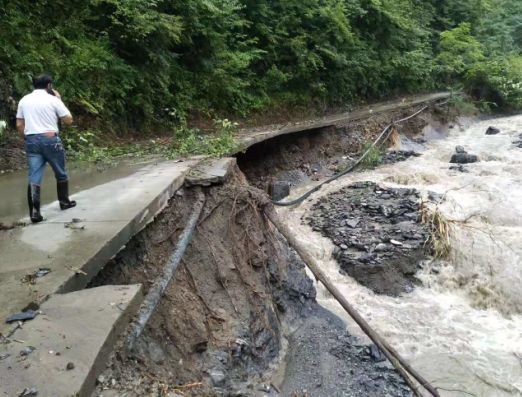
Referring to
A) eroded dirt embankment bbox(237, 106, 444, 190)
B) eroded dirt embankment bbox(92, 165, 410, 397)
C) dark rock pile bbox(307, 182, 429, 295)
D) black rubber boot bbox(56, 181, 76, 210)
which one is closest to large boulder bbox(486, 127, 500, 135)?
eroded dirt embankment bbox(237, 106, 444, 190)

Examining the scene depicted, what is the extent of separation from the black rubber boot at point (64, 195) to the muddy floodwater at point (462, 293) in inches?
151

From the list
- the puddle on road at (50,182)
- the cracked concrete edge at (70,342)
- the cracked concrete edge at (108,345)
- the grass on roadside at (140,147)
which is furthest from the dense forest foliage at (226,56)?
the cracked concrete edge at (108,345)

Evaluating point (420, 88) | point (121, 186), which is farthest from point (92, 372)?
point (420, 88)

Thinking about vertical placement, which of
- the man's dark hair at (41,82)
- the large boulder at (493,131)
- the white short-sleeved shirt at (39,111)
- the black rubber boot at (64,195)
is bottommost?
the large boulder at (493,131)

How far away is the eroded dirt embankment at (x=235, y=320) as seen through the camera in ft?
14.3

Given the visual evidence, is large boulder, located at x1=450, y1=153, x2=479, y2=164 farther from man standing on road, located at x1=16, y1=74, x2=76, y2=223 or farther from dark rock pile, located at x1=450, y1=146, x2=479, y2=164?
man standing on road, located at x1=16, y1=74, x2=76, y2=223

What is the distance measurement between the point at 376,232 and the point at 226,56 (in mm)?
7496

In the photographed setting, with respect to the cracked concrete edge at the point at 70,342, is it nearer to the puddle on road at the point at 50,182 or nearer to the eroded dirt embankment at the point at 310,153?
the puddle on road at the point at 50,182

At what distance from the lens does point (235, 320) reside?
519cm

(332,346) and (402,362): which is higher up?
(402,362)

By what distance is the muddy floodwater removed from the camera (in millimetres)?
5816

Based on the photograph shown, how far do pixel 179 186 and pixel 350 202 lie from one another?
16.0ft

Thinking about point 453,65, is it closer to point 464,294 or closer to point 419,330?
point 464,294

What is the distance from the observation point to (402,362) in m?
4.36
